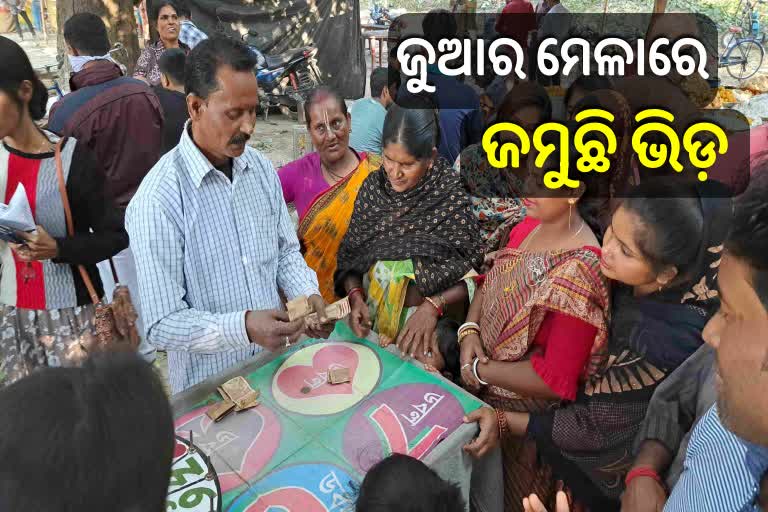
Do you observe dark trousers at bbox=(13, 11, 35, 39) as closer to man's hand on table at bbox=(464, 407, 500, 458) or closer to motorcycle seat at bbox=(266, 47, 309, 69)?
motorcycle seat at bbox=(266, 47, 309, 69)

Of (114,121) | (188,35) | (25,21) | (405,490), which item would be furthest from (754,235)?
(25,21)

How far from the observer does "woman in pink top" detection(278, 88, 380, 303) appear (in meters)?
2.84

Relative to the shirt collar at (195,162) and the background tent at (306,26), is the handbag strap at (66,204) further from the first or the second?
the background tent at (306,26)

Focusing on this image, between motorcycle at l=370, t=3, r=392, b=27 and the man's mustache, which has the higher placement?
the man's mustache

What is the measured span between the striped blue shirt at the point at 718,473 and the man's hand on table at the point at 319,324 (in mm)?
1133

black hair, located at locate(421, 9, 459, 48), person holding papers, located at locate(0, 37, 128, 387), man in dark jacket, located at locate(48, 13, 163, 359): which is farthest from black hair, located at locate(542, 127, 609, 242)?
black hair, located at locate(421, 9, 459, 48)

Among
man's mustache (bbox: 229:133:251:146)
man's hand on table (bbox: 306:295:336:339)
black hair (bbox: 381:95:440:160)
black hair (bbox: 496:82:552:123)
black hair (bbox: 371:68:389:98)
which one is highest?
man's mustache (bbox: 229:133:251:146)

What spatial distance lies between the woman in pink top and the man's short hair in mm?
1822

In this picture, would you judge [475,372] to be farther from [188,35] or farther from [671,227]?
[188,35]

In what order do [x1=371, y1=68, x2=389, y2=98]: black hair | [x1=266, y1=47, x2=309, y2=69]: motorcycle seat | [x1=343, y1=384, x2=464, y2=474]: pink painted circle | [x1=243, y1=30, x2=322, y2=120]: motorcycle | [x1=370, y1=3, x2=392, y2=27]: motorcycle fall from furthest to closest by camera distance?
1. [x1=370, y1=3, x2=392, y2=27]: motorcycle
2. [x1=266, y1=47, x2=309, y2=69]: motorcycle seat
3. [x1=243, y1=30, x2=322, y2=120]: motorcycle
4. [x1=371, y1=68, x2=389, y2=98]: black hair
5. [x1=343, y1=384, x2=464, y2=474]: pink painted circle

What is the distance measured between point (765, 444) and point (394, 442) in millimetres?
879

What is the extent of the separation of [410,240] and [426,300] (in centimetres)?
27

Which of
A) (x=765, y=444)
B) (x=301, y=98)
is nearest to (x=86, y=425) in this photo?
(x=765, y=444)

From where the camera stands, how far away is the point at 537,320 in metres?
1.80
